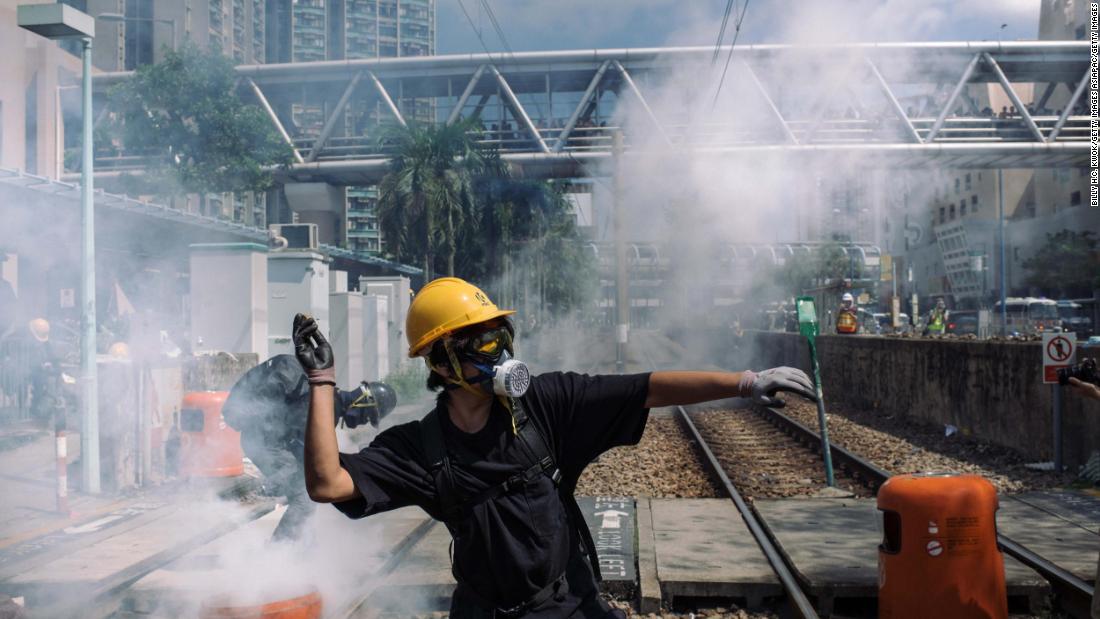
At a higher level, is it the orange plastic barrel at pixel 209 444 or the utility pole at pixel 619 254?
the utility pole at pixel 619 254

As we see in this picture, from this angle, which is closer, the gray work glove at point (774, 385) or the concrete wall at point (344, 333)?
the gray work glove at point (774, 385)

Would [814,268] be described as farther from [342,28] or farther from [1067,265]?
[342,28]

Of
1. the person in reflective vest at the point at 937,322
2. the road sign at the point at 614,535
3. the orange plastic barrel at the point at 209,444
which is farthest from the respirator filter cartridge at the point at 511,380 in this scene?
the person in reflective vest at the point at 937,322

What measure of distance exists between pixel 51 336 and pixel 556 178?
90.5 feet

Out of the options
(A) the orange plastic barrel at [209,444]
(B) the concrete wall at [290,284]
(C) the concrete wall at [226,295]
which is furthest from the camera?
(B) the concrete wall at [290,284]

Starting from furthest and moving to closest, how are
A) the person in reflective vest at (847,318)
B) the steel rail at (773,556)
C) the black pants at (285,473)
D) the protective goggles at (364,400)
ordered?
1. the person in reflective vest at (847,318)
2. the protective goggles at (364,400)
3. the black pants at (285,473)
4. the steel rail at (773,556)

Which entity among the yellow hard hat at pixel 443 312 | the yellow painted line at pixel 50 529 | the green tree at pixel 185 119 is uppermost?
the green tree at pixel 185 119

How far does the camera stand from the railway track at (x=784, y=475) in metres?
5.07

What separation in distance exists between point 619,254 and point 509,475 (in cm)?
2218

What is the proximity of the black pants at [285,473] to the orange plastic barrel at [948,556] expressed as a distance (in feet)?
11.0

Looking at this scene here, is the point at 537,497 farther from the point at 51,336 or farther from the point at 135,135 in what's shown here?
the point at 135,135

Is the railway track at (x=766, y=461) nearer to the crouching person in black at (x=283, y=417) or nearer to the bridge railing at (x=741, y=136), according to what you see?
the crouching person in black at (x=283, y=417)

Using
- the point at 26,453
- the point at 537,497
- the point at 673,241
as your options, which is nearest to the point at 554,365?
the point at 673,241

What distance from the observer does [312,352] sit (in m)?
2.39
